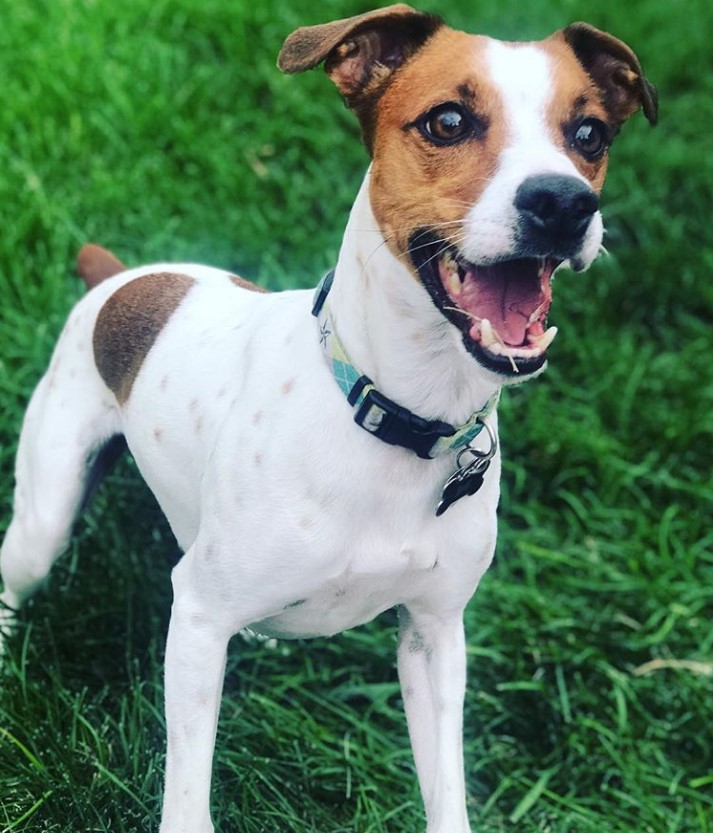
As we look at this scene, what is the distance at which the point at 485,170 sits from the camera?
8.27 ft

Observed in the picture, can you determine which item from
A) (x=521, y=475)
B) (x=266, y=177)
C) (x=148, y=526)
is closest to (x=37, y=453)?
(x=148, y=526)

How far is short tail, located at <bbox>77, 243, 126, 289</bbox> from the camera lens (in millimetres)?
3971

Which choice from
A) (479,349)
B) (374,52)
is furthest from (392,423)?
(374,52)

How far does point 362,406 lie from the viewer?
2.71m

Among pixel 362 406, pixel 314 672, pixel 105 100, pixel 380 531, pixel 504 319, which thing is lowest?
pixel 314 672

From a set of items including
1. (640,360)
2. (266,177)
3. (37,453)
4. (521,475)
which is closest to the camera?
(37,453)

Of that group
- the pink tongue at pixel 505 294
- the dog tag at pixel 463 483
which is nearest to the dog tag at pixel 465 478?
the dog tag at pixel 463 483

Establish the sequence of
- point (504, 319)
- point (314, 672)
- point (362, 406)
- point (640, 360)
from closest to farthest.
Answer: point (504, 319) < point (362, 406) < point (314, 672) < point (640, 360)

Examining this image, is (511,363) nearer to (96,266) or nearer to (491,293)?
(491,293)

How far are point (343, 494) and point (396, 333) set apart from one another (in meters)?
0.36

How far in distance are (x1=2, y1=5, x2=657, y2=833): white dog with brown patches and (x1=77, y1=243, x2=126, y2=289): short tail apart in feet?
2.65

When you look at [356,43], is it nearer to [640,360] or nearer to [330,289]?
[330,289]

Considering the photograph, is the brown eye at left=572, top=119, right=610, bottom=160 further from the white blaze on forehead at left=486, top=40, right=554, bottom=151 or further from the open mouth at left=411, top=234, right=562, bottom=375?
the open mouth at left=411, top=234, right=562, bottom=375

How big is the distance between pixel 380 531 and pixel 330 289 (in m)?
0.55
